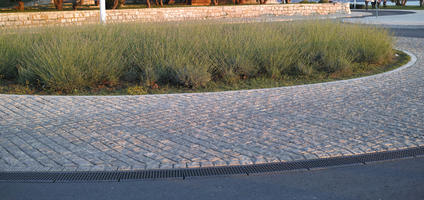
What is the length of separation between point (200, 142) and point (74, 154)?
4.53ft

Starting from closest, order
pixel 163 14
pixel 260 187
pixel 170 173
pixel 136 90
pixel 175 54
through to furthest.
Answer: pixel 260 187 → pixel 170 173 → pixel 136 90 → pixel 175 54 → pixel 163 14

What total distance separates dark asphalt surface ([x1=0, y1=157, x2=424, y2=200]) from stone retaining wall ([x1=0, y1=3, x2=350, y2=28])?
12308mm

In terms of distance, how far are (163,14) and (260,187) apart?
2440 cm

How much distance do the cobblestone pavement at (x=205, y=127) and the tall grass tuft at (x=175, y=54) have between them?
1.02 m

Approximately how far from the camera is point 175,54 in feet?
31.6

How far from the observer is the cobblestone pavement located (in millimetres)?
5180

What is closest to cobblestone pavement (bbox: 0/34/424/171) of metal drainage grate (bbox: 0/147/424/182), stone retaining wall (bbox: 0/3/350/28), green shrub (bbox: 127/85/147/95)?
metal drainage grate (bbox: 0/147/424/182)

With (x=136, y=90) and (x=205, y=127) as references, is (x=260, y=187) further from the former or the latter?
(x=136, y=90)

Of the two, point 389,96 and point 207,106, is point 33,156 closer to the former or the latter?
point 207,106

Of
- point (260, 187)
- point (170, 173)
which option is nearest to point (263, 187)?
point (260, 187)

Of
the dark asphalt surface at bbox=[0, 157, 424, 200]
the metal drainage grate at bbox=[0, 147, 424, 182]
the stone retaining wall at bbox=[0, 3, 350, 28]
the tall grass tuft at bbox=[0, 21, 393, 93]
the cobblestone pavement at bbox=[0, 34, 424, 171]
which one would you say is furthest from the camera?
the stone retaining wall at bbox=[0, 3, 350, 28]

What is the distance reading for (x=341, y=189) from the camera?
4340 millimetres

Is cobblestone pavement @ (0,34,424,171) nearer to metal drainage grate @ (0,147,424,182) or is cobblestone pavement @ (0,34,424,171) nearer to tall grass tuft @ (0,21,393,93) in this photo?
metal drainage grate @ (0,147,424,182)

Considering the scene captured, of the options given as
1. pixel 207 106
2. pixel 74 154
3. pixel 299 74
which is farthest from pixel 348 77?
pixel 74 154
